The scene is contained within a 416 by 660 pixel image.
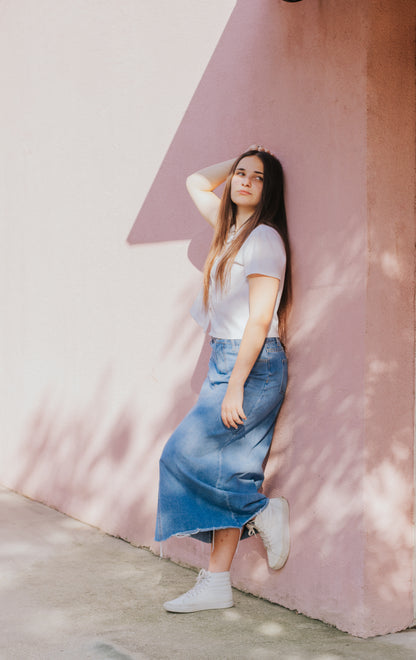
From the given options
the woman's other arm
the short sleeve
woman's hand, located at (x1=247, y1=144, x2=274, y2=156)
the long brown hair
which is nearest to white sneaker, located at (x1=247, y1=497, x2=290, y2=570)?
the woman's other arm

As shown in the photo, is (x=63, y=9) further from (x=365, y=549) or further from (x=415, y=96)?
(x=365, y=549)

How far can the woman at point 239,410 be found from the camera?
3320 millimetres

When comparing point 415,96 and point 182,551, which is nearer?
point 415,96

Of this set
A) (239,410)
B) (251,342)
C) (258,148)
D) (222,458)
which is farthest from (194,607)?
(258,148)

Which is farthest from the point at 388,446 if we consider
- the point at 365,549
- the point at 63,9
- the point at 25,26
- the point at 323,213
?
the point at 25,26

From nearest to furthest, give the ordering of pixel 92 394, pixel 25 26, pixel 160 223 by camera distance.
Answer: pixel 160 223, pixel 92 394, pixel 25 26

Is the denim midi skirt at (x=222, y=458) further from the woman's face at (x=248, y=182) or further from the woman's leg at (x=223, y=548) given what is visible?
the woman's face at (x=248, y=182)

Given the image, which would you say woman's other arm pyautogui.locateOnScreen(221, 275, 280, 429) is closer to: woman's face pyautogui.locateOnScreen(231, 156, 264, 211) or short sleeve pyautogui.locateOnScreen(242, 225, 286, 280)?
short sleeve pyautogui.locateOnScreen(242, 225, 286, 280)

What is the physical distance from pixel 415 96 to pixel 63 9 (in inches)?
125

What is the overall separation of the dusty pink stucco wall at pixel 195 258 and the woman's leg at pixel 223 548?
0.62ft

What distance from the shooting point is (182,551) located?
415cm

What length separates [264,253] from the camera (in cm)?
332

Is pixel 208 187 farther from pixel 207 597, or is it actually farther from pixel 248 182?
pixel 207 597

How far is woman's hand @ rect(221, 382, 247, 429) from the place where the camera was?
325cm
